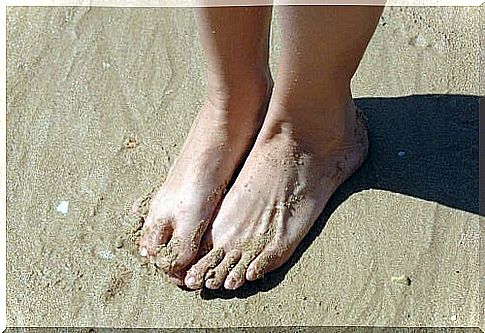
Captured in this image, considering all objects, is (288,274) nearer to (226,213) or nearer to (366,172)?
(226,213)

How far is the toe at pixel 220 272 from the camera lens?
4.70ft

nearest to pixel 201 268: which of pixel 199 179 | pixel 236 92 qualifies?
pixel 199 179

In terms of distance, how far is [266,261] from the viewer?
56.8 inches

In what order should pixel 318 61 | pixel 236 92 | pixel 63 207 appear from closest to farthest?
1. pixel 318 61
2. pixel 236 92
3. pixel 63 207

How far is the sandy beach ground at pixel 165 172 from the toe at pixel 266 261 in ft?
0.09

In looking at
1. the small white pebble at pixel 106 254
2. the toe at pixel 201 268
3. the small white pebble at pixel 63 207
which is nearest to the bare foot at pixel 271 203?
the toe at pixel 201 268

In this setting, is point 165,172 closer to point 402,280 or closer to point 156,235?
point 156,235

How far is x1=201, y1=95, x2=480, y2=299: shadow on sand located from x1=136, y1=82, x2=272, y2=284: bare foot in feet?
0.57

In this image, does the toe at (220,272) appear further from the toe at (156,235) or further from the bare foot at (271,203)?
the toe at (156,235)

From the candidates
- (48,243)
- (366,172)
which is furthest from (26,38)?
(366,172)

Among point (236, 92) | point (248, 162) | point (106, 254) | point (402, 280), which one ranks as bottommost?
point (402, 280)

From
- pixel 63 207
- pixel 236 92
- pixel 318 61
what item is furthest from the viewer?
pixel 63 207

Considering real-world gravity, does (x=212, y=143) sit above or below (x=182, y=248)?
above

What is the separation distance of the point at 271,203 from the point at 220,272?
152mm
